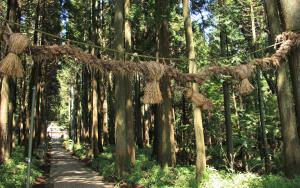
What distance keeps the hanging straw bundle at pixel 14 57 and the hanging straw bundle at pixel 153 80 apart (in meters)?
2.30

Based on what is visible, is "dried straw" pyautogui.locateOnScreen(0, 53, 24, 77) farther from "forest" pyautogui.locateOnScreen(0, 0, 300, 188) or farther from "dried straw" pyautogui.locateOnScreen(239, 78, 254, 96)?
"dried straw" pyautogui.locateOnScreen(239, 78, 254, 96)

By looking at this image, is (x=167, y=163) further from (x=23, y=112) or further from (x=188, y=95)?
(x=23, y=112)

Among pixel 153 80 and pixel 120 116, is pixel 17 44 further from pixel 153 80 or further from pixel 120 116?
pixel 120 116

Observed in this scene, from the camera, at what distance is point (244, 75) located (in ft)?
25.4

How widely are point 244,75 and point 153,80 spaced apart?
6.92ft

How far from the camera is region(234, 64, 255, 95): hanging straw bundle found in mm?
7742

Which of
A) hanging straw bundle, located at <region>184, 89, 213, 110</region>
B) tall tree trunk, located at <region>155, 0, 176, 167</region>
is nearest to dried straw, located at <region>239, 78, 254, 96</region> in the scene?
hanging straw bundle, located at <region>184, 89, 213, 110</region>

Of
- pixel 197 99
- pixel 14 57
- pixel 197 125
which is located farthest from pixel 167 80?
pixel 197 125

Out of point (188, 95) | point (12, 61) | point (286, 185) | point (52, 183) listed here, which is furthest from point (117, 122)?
point (12, 61)

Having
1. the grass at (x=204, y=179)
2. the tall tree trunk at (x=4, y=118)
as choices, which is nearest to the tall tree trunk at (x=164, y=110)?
the grass at (x=204, y=179)

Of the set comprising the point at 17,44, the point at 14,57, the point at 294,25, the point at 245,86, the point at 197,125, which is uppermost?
the point at 294,25

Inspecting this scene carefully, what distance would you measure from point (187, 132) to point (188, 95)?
59.7ft

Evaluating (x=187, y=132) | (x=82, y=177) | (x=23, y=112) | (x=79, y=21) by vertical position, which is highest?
(x=79, y=21)

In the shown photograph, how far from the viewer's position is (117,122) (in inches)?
589
